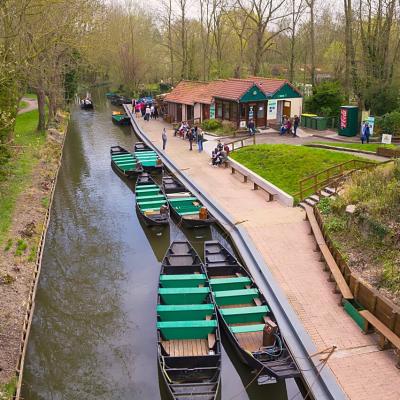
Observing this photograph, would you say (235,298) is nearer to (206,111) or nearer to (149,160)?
(149,160)

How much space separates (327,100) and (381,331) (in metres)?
28.9

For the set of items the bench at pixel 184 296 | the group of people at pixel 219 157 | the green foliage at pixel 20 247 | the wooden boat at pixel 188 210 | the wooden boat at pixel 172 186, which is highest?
the group of people at pixel 219 157

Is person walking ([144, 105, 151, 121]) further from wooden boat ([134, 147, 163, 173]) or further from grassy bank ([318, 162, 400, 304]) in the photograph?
grassy bank ([318, 162, 400, 304])

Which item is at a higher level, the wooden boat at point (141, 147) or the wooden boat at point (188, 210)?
the wooden boat at point (141, 147)

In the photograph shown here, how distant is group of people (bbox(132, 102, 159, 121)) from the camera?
4741cm

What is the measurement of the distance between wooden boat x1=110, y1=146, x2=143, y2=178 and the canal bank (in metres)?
3.88

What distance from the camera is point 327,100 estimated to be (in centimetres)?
3750

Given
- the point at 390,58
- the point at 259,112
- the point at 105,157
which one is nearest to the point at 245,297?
the point at 105,157

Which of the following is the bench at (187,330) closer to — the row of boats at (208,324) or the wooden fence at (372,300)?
the row of boats at (208,324)

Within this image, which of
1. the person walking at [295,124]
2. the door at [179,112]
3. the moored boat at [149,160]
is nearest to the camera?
the moored boat at [149,160]

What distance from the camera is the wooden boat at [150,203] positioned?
2064 cm

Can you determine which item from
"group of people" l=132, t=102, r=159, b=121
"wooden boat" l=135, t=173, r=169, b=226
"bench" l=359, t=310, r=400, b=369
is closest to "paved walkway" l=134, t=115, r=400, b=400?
"bench" l=359, t=310, r=400, b=369

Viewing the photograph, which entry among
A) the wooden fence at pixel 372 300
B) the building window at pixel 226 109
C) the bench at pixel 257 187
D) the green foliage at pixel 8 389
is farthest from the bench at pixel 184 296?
the building window at pixel 226 109

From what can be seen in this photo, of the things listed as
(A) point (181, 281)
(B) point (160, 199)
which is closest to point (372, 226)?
(A) point (181, 281)
